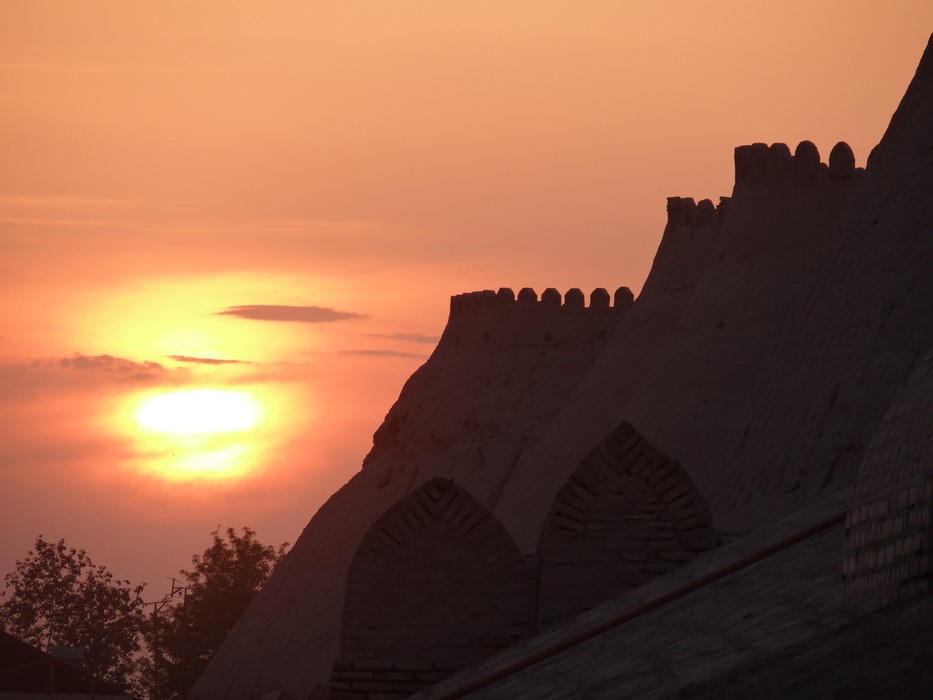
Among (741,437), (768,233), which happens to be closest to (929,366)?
(741,437)

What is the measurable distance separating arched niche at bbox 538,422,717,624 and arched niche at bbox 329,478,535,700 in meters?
0.28

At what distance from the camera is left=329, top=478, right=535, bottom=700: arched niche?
13.9 metres

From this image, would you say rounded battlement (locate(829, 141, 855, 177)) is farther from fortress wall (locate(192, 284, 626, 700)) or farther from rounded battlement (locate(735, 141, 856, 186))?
fortress wall (locate(192, 284, 626, 700))

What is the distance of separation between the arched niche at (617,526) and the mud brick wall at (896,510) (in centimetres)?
413

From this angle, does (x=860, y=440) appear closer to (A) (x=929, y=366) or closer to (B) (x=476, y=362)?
(A) (x=929, y=366)

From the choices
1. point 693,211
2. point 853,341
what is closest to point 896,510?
point 853,341

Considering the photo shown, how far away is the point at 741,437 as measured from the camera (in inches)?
866

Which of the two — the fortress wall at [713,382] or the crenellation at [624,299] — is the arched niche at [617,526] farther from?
the crenellation at [624,299]

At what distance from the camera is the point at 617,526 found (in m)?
13.9

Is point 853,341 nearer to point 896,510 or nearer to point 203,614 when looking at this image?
point 896,510

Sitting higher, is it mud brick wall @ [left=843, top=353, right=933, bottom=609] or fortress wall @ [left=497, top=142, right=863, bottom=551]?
fortress wall @ [left=497, top=142, right=863, bottom=551]

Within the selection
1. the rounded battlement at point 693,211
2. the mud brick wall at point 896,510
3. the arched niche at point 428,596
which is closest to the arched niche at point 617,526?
the arched niche at point 428,596

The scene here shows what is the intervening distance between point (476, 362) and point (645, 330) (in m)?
7.91

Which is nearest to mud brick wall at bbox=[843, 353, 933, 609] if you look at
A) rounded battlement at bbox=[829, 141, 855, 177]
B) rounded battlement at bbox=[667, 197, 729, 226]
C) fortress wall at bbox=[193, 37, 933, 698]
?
fortress wall at bbox=[193, 37, 933, 698]
